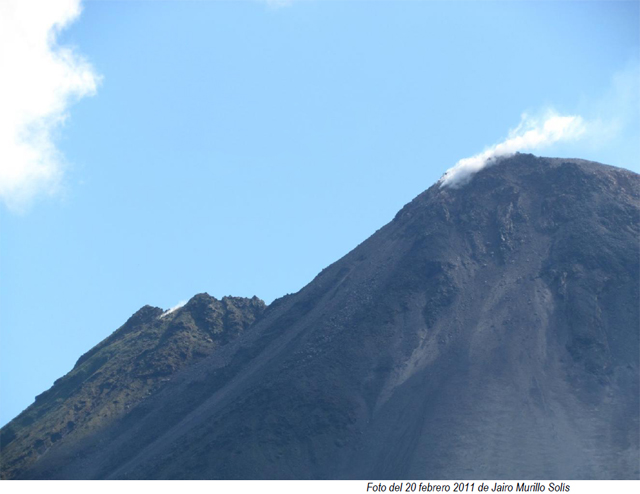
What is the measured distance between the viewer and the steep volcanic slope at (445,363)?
10200cm

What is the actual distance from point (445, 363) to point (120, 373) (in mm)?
64285

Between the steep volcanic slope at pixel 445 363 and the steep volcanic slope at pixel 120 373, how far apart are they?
615cm

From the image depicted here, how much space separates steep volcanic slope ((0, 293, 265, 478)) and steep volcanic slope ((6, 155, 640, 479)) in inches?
242

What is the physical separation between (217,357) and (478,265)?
45679mm

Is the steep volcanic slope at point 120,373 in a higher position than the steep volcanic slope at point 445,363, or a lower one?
higher

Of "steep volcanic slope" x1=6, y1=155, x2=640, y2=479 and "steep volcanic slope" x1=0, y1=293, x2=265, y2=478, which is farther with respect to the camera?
"steep volcanic slope" x1=0, y1=293, x2=265, y2=478

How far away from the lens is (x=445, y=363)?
117m

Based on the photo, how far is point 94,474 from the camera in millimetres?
120750

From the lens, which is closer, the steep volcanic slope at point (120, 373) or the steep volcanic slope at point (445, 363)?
the steep volcanic slope at point (445, 363)

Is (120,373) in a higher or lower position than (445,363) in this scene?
higher

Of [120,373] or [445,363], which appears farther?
[120,373]

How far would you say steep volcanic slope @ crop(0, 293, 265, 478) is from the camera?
5413 inches
